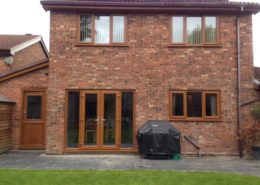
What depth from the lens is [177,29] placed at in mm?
11250

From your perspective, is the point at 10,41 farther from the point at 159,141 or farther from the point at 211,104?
the point at 211,104

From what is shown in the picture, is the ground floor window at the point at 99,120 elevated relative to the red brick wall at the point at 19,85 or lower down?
lower down

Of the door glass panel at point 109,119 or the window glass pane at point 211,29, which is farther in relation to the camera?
the window glass pane at point 211,29

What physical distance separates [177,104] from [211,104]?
1402 mm

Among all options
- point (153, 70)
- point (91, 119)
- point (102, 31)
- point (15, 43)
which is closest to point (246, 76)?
point (153, 70)

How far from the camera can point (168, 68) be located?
11117 millimetres

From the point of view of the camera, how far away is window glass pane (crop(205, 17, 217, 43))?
11250mm

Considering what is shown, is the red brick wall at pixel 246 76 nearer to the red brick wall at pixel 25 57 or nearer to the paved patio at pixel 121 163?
the paved patio at pixel 121 163

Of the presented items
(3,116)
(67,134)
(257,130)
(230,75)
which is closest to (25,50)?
(3,116)

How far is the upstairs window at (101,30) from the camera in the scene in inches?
437

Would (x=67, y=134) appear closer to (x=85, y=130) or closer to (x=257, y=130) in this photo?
(x=85, y=130)

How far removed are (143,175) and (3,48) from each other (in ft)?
39.1

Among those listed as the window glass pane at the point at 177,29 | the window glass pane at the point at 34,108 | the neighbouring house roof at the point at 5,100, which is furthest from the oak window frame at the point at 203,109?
the neighbouring house roof at the point at 5,100

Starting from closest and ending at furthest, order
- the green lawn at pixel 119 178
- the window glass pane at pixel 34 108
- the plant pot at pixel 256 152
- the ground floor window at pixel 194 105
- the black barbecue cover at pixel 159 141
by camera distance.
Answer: the green lawn at pixel 119 178 → the black barbecue cover at pixel 159 141 → the plant pot at pixel 256 152 → the ground floor window at pixel 194 105 → the window glass pane at pixel 34 108
